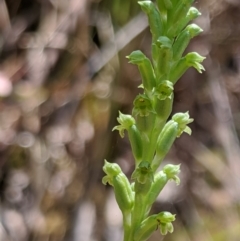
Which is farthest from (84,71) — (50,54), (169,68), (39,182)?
(169,68)

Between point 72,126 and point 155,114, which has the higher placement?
point 155,114

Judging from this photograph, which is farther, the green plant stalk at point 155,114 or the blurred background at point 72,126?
the blurred background at point 72,126

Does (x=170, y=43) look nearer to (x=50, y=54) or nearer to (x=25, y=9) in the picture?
(x=50, y=54)

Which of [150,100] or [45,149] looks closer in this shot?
[150,100]

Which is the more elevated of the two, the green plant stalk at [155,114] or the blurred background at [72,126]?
the green plant stalk at [155,114]
